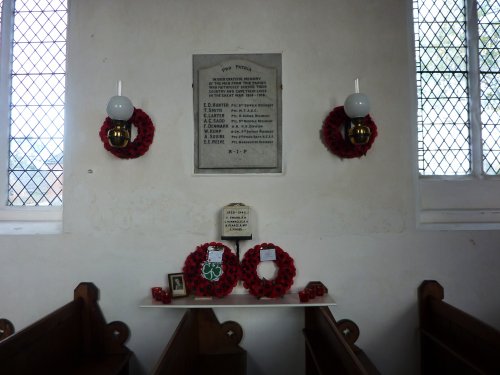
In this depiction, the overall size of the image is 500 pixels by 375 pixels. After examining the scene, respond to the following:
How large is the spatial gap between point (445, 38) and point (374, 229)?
1.57m

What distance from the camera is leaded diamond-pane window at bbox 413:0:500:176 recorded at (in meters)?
2.30

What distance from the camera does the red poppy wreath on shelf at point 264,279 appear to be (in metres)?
1.99

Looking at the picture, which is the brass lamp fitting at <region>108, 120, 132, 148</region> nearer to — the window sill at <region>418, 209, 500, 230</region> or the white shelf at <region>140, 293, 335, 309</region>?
the white shelf at <region>140, 293, 335, 309</region>

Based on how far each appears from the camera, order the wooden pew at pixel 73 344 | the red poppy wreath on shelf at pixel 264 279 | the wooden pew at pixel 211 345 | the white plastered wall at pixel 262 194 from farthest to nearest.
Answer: the white plastered wall at pixel 262 194 → the red poppy wreath on shelf at pixel 264 279 → the wooden pew at pixel 211 345 → the wooden pew at pixel 73 344

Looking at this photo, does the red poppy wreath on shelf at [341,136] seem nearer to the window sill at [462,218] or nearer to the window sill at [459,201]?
the window sill at [459,201]

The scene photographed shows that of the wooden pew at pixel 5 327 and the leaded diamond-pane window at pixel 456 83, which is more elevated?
the leaded diamond-pane window at pixel 456 83

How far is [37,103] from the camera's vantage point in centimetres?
236

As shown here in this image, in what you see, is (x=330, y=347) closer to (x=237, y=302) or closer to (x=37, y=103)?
(x=237, y=302)

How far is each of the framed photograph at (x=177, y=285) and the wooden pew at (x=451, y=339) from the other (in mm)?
1602

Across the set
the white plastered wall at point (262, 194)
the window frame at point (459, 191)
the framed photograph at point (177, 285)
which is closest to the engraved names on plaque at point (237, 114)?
the white plastered wall at point (262, 194)

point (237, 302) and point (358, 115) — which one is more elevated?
point (358, 115)

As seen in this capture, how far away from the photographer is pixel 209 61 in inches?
85.8

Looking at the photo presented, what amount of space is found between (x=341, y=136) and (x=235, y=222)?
3.04 feet

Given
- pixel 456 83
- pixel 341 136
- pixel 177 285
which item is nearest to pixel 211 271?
pixel 177 285
